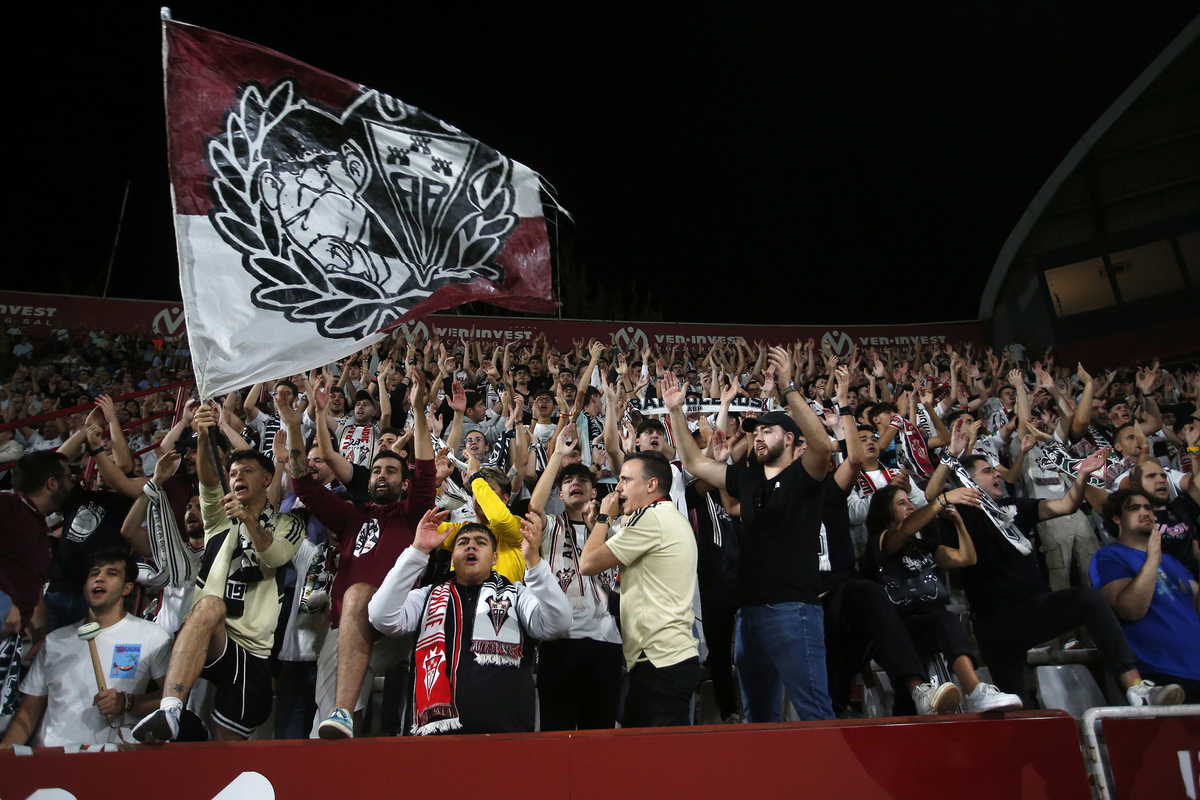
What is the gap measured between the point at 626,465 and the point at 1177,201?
26584mm

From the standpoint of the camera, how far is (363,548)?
15.8 ft

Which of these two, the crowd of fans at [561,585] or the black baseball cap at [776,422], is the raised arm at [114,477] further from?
the black baseball cap at [776,422]

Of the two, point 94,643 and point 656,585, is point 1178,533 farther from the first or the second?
point 94,643

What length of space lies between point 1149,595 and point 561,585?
3527mm

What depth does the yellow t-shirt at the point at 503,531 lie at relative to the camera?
472 cm

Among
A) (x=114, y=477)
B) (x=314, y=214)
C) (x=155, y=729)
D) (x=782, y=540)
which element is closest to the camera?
(x=155, y=729)

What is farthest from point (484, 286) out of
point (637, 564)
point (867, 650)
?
point (867, 650)

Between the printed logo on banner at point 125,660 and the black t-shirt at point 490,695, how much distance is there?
2124 millimetres

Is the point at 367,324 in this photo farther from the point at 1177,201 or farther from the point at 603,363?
the point at 1177,201

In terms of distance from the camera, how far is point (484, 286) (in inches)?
219

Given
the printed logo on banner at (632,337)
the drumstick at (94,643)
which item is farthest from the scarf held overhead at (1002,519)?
the printed logo on banner at (632,337)

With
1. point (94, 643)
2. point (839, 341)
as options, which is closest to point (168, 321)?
point (94, 643)

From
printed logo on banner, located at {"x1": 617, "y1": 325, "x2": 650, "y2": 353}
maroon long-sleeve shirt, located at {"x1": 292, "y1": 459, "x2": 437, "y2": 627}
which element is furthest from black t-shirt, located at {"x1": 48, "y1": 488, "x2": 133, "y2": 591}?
printed logo on banner, located at {"x1": 617, "y1": 325, "x2": 650, "y2": 353}

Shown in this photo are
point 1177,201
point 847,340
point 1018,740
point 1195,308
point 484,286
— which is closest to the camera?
point 1018,740
